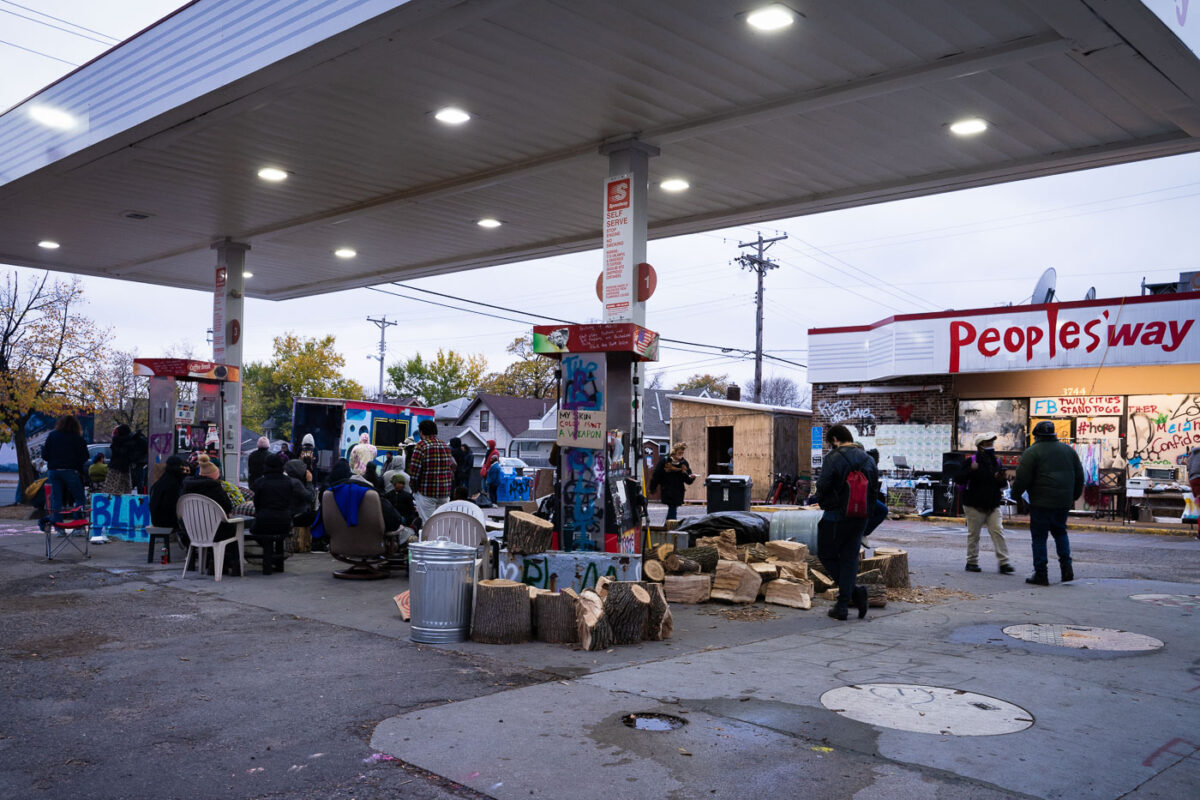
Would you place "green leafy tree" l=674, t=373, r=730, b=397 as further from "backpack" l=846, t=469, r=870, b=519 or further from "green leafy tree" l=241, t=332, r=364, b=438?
"backpack" l=846, t=469, r=870, b=519

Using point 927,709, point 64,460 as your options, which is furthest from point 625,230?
point 64,460

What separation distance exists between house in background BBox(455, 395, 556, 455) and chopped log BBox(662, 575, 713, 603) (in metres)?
51.0

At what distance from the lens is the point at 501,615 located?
702cm

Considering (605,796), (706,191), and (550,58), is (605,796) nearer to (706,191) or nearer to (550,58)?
(550,58)

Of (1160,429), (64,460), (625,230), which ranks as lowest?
(64,460)

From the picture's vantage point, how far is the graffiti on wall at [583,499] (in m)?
9.66

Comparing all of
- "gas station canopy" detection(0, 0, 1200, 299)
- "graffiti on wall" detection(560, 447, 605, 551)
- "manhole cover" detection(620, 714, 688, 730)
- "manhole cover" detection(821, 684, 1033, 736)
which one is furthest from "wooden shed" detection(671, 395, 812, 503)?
"manhole cover" detection(620, 714, 688, 730)

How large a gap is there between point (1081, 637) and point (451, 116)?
823 centimetres

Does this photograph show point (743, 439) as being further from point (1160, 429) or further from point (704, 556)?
point (704, 556)

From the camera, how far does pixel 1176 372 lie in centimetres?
2108

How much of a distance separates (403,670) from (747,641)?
2753mm

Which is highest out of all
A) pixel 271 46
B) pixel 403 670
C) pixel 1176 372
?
pixel 271 46

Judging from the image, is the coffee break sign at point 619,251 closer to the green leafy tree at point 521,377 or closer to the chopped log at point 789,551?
the chopped log at point 789,551

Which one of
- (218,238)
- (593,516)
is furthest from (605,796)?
(218,238)
